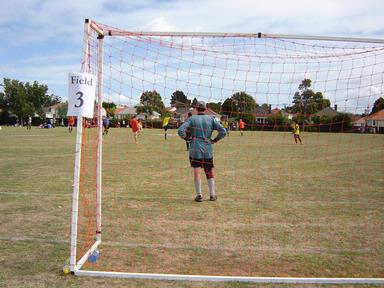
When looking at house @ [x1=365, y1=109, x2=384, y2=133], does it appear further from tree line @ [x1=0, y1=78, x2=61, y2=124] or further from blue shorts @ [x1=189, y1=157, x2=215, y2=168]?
tree line @ [x1=0, y1=78, x2=61, y2=124]

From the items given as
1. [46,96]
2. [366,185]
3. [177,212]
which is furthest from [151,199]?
[46,96]

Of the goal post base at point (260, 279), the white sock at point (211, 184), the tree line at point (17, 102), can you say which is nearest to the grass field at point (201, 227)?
the goal post base at point (260, 279)

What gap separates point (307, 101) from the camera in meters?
9.37

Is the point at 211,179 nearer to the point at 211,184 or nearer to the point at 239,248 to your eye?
the point at 211,184

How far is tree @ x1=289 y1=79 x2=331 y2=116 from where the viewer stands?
24.9ft

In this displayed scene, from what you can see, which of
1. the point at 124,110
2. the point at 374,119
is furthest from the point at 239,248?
the point at 374,119

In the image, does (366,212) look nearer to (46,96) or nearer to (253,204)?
(253,204)

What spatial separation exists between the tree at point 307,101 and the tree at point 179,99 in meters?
1.97

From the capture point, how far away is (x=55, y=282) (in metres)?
4.36

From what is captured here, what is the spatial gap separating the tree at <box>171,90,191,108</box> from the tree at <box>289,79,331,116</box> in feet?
6.47

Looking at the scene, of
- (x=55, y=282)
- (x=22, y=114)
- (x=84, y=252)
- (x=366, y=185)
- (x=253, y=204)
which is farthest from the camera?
(x=22, y=114)

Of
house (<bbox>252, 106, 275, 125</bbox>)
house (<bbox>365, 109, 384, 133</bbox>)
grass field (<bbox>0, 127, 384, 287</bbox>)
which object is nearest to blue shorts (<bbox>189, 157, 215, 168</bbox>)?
grass field (<bbox>0, 127, 384, 287</bbox>)

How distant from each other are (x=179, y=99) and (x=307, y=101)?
3.41m

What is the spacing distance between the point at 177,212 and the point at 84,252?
2.42m
